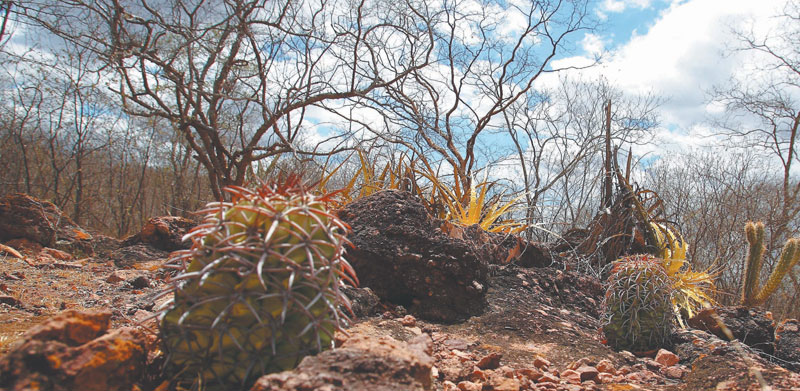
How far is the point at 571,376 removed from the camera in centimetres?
201

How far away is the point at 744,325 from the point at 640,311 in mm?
779

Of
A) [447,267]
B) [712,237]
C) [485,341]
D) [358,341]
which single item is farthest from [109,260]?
[712,237]

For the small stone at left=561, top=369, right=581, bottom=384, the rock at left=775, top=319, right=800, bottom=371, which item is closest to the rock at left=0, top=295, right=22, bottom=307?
the small stone at left=561, top=369, right=581, bottom=384

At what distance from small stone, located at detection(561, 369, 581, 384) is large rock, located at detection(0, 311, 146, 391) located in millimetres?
1648

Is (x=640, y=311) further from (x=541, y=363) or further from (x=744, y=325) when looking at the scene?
(x=541, y=363)

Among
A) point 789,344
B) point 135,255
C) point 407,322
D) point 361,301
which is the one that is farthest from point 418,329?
point 135,255

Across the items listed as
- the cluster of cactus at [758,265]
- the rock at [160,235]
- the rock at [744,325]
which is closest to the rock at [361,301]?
the rock at [744,325]

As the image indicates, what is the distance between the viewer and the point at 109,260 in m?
4.41

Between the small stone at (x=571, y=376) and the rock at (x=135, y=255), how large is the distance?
3794 millimetres

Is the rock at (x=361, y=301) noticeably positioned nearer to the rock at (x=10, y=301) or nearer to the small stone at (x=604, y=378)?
the small stone at (x=604, y=378)

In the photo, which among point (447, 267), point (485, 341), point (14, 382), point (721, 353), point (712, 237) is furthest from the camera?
point (712, 237)

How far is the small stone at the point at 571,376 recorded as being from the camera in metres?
1.96

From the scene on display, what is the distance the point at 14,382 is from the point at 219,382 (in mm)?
413

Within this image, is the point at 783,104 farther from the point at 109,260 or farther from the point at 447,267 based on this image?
the point at 109,260
